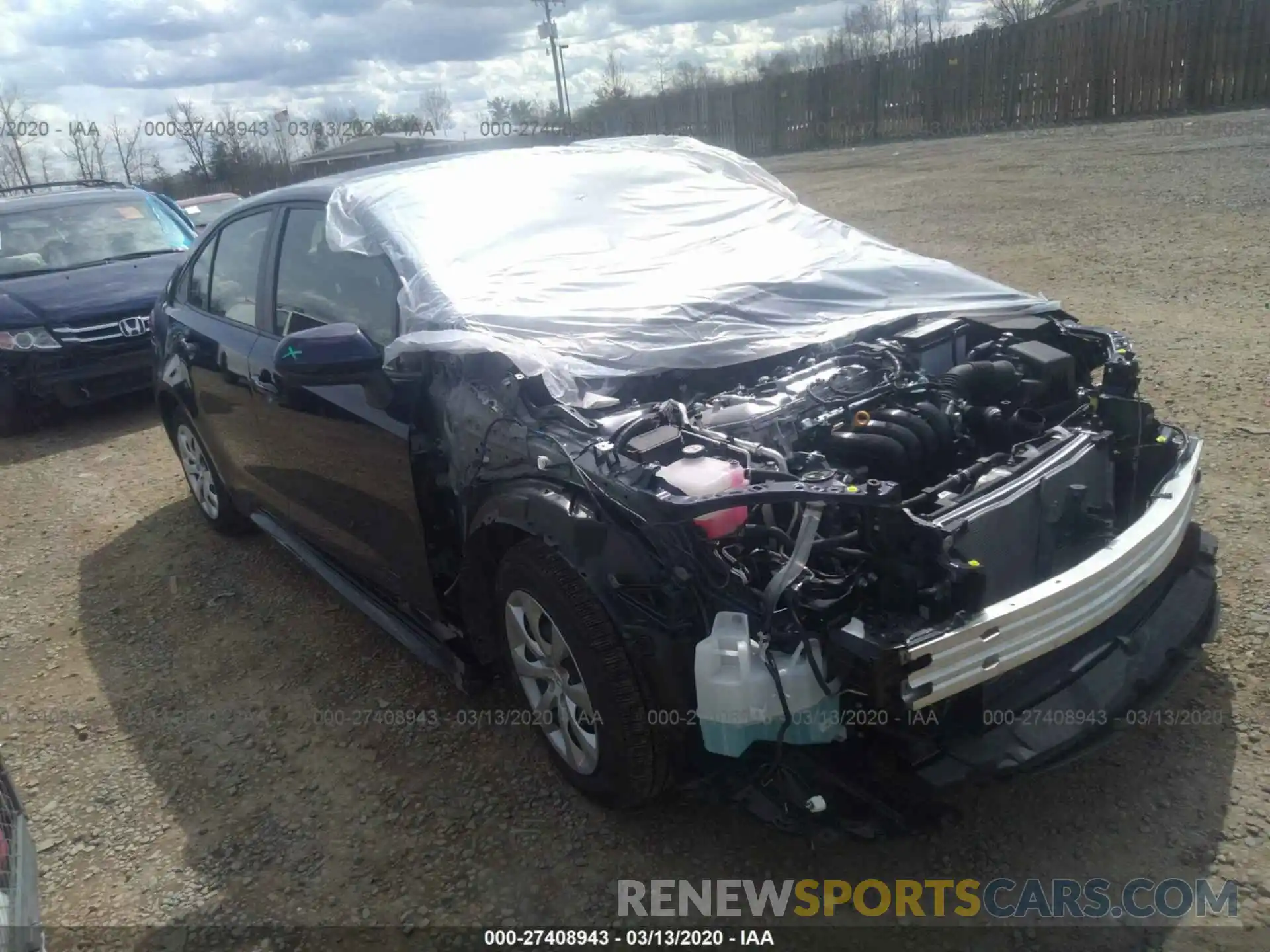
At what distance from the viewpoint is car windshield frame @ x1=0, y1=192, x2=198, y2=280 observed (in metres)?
7.92

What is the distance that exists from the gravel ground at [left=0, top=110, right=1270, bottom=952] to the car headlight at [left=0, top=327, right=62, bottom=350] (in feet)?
5.99

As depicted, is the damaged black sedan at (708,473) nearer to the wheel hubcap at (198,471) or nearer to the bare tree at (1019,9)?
the wheel hubcap at (198,471)

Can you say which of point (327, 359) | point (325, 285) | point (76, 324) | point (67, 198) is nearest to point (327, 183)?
point (325, 285)

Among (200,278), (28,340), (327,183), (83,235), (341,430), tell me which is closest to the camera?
(341,430)

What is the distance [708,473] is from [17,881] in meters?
1.81

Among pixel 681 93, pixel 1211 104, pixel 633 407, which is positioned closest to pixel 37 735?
pixel 633 407

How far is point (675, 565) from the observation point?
2.21 metres

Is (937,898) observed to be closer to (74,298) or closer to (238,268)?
(238,268)

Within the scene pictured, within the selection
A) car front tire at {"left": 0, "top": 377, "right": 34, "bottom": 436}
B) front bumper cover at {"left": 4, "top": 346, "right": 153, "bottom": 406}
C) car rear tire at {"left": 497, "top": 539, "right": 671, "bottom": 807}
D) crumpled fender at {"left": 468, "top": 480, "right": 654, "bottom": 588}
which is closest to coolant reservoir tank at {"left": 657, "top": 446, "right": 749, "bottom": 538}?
crumpled fender at {"left": 468, "top": 480, "right": 654, "bottom": 588}

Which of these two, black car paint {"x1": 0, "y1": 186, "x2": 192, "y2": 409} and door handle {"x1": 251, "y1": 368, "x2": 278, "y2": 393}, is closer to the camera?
door handle {"x1": 251, "y1": 368, "x2": 278, "y2": 393}

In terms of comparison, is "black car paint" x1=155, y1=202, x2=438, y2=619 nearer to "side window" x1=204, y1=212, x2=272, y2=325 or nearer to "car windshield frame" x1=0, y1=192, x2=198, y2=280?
"side window" x1=204, y1=212, x2=272, y2=325

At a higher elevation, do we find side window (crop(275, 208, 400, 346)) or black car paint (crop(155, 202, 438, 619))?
side window (crop(275, 208, 400, 346))

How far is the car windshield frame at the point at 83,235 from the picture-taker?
7.92m

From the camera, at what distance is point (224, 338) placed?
4156mm
